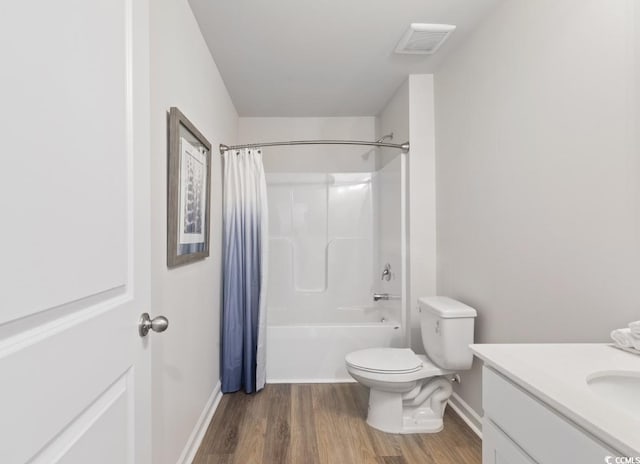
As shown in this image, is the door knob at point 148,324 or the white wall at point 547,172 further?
the white wall at point 547,172

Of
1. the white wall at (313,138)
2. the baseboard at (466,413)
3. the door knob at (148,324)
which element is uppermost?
Answer: the white wall at (313,138)

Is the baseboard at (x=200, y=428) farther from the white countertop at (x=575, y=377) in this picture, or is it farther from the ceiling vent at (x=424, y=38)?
the ceiling vent at (x=424, y=38)

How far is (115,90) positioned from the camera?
805 mm

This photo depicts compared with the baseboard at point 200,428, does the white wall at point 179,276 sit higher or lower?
higher

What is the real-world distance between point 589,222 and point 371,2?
4.80ft

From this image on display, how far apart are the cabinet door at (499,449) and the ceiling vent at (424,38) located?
1981mm

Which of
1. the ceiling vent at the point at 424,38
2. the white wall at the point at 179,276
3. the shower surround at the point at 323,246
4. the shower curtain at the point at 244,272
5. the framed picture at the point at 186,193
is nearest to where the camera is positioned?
the white wall at the point at 179,276

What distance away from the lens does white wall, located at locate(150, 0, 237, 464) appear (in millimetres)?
1435

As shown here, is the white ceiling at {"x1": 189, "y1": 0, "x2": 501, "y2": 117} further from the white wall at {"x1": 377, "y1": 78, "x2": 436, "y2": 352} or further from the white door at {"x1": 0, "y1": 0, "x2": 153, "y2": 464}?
the white door at {"x1": 0, "y1": 0, "x2": 153, "y2": 464}

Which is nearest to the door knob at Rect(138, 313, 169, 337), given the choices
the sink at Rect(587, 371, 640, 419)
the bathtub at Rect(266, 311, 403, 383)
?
the sink at Rect(587, 371, 640, 419)

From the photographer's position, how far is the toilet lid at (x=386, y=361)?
2107 millimetres

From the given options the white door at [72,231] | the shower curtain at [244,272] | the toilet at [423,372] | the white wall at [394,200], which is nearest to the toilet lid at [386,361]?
the toilet at [423,372]

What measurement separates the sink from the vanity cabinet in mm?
191

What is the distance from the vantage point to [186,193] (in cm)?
177
